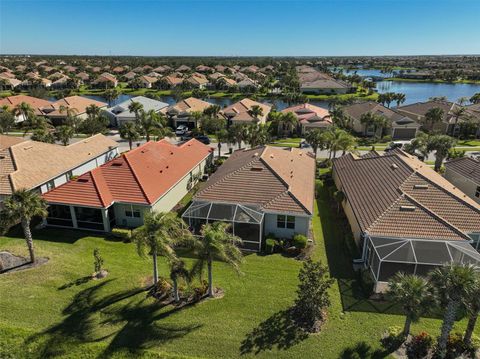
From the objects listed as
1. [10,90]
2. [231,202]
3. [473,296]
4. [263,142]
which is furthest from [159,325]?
[10,90]

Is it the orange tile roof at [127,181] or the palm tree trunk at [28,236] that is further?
the orange tile roof at [127,181]

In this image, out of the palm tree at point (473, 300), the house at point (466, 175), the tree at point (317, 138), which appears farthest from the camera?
the tree at point (317, 138)

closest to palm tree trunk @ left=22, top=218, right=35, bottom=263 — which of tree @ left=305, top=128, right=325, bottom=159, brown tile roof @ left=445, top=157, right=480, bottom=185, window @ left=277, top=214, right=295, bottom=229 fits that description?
window @ left=277, top=214, right=295, bottom=229

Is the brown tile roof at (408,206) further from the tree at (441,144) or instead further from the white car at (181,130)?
the white car at (181,130)

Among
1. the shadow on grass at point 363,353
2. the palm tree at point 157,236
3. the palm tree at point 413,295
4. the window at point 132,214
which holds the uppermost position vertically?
the palm tree at point 157,236

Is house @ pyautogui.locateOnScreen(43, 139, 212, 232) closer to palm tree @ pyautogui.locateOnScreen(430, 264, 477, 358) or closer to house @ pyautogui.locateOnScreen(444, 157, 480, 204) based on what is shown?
palm tree @ pyautogui.locateOnScreen(430, 264, 477, 358)

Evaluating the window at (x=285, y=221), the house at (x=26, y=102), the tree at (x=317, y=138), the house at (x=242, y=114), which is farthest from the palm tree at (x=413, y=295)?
the house at (x=26, y=102)

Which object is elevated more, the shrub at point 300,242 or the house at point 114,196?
the house at point 114,196

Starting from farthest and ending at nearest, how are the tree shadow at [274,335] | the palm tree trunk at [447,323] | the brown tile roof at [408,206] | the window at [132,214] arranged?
the window at [132,214], the brown tile roof at [408,206], the tree shadow at [274,335], the palm tree trunk at [447,323]
